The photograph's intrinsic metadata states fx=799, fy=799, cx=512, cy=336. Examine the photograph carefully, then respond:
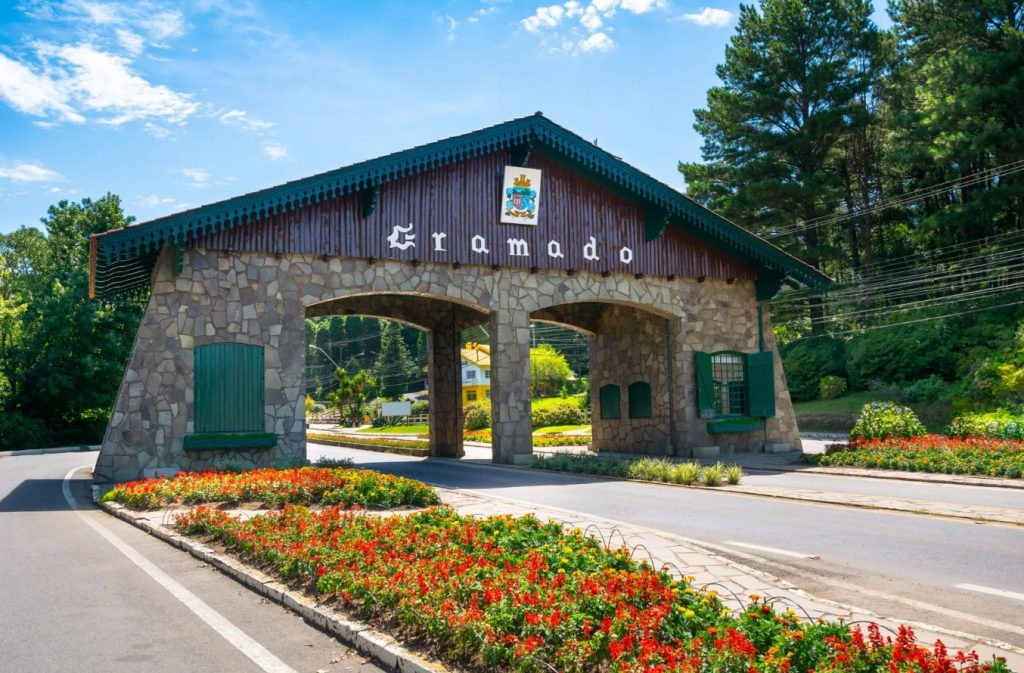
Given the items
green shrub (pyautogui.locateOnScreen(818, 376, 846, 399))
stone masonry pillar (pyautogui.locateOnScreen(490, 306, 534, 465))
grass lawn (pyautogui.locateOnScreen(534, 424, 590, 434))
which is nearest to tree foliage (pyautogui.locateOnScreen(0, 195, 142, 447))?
grass lawn (pyautogui.locateOnScreen(534, 424, 590, 434))

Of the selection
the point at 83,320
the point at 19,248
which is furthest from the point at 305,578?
the point at 19,248

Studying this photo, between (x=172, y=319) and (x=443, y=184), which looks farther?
(x=443, y=184)

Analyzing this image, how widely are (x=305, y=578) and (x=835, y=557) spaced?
5.42 meters

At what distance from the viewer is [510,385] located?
66.0 ft

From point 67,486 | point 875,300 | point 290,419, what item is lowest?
point 67,486

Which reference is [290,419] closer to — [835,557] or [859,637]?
[835,557]

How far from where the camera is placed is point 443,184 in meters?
19.4

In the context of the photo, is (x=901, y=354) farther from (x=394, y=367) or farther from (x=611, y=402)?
(x=394, y=367)

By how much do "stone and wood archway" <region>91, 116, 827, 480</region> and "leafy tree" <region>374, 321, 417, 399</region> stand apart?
235 ft

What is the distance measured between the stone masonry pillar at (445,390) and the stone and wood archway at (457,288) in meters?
0.10

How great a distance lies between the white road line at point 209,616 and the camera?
5250 mm

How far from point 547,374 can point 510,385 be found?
1975 inches

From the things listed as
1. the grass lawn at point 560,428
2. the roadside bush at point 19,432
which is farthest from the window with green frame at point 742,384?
the roadside bush at point 19,432

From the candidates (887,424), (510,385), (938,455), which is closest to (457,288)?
(510,385)
